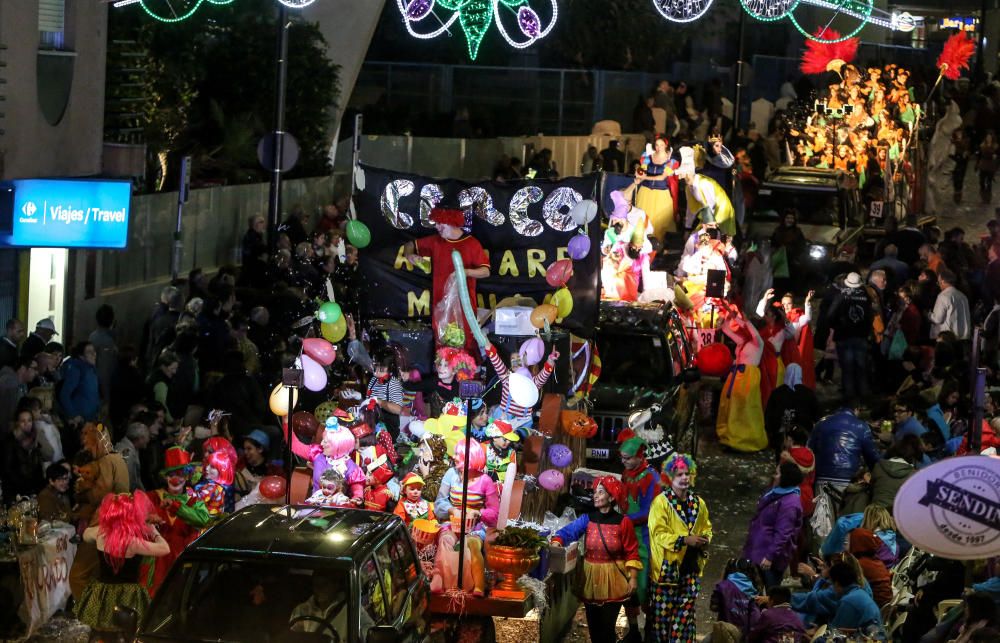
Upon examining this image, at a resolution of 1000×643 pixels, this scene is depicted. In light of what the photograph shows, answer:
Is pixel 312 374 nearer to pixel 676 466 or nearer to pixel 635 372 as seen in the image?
pixel 676 466

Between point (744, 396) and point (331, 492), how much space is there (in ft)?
25.8

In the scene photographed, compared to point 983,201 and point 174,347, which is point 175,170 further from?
point 983,201

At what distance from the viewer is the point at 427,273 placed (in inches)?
617

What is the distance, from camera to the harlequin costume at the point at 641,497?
1252 cm

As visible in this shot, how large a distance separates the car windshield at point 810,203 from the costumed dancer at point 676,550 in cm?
1724

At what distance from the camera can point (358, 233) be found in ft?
51.2

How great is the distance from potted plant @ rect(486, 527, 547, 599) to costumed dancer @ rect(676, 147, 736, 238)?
12833mm

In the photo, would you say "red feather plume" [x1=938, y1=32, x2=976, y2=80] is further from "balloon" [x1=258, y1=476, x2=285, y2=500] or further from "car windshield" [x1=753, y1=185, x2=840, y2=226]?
"balloon" [x1=258, y1=476, x2=285, y2=500]

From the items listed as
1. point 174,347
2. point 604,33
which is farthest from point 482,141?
point 174,347

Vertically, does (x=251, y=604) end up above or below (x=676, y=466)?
below

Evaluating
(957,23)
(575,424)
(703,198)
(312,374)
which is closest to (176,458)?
(312,374)

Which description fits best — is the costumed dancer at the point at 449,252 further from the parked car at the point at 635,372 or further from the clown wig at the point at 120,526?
the clown wig at the point at 120,526

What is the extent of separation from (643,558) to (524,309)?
3.19m

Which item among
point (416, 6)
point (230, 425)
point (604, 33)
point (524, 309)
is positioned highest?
point (604, 33)
